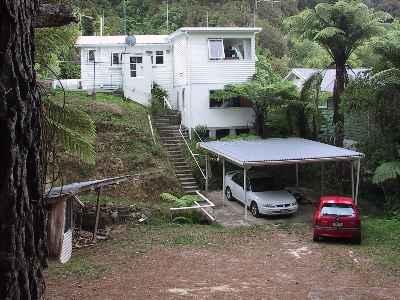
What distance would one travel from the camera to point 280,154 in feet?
69.6

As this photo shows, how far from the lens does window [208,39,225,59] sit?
3034 cm

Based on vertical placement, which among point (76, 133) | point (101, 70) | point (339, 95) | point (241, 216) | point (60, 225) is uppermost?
point (101, 70)

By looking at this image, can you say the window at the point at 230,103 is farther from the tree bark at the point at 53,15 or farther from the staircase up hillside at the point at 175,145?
the tree bark at the point at 53,15

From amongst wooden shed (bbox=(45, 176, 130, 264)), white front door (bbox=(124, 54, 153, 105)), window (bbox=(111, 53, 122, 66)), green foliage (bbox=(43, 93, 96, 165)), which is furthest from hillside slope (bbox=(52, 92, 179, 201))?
green foliage (bbox=(43, 93, 96, 165))

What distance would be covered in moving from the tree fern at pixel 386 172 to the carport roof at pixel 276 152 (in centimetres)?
101

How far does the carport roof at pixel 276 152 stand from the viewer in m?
20.1

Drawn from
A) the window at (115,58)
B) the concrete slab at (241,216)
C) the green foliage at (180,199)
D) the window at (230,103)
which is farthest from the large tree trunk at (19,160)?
the window at (115,58)

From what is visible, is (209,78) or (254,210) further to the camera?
(209,78)

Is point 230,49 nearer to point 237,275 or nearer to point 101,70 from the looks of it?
point 101,70

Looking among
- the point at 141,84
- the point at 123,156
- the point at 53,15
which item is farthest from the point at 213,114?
the point at 53,15

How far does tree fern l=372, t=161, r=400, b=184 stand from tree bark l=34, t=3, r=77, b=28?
17251 mm

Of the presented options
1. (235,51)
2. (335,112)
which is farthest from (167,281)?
(235,51)

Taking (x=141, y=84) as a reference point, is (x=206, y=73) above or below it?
above

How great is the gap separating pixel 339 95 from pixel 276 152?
198 inches
